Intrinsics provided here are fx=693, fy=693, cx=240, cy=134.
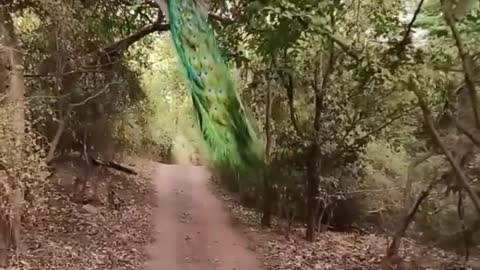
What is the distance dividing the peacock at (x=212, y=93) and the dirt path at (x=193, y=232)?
12.3ft

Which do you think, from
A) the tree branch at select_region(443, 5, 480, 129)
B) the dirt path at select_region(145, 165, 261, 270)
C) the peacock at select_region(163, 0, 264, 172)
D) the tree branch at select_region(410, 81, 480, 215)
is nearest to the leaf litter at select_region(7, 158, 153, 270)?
the dirt path at select_region(145, 165, 261, 270)

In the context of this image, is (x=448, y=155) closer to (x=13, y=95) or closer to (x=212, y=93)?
(x=212, y=93)

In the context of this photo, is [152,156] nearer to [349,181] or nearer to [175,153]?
[175,153]

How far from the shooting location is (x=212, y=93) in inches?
172

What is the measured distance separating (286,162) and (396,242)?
224 cm

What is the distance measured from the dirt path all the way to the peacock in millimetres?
3764

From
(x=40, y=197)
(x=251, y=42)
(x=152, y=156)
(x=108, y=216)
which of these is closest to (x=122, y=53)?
(x=108, y=216)

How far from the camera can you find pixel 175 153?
1606 centimetres

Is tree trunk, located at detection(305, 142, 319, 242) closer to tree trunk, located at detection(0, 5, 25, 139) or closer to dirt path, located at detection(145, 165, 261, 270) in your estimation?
dirt path, located at detection(145, 165, 261, 270)

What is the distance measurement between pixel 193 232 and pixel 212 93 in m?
5.67

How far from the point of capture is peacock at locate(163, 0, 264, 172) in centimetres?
415

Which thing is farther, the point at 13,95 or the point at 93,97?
the point at 93,97

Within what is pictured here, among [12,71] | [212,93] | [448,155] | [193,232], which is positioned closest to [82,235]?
[193,232]

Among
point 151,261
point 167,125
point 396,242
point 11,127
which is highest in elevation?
point 167,125
